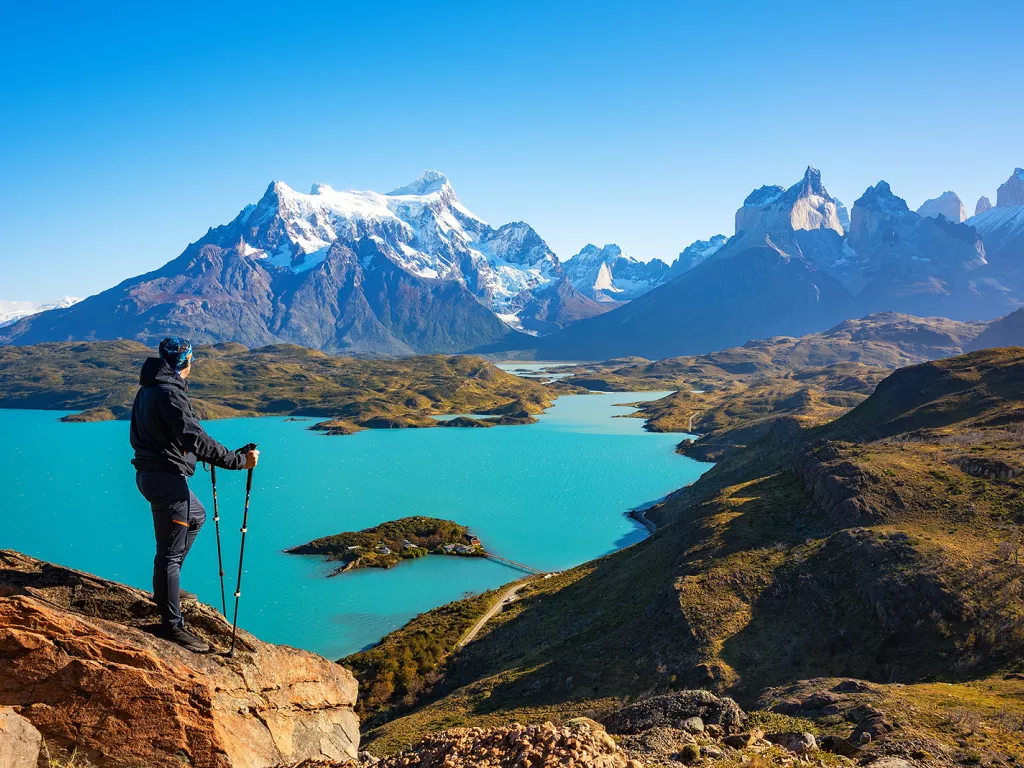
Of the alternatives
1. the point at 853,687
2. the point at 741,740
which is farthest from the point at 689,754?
the point at 853,687

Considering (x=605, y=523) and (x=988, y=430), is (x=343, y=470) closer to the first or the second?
(x=605, y=523)

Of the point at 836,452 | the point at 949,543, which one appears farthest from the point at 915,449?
the point at 949,543

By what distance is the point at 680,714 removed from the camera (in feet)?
64.2

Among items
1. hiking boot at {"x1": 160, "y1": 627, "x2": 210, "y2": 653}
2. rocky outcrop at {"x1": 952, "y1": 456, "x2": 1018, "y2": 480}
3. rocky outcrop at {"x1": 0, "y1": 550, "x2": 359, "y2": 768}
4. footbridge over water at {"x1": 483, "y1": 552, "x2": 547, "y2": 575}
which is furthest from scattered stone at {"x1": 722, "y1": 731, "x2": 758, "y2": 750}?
footbridge over water at {"x1": 483, "y1": 552, "x2": 547, "y2": 575}

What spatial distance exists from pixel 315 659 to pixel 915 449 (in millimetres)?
58974

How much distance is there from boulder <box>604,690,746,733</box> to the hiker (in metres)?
13.9

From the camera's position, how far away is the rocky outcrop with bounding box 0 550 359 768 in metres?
9.23

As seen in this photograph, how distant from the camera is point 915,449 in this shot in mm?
57844

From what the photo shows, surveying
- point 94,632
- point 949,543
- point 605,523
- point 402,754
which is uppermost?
point 94,632

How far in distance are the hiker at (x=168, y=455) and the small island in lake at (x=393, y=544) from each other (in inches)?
2827

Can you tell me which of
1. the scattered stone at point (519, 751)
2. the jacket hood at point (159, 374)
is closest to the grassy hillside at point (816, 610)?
the scattered stone at point (519, 751)

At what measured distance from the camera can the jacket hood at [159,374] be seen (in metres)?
10.2

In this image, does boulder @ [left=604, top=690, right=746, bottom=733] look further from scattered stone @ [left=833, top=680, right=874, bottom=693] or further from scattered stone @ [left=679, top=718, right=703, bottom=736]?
scattered stone @ [left=833, top=680, right=874, bottom=693]

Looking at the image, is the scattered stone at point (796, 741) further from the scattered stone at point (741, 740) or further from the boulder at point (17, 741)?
the boulder at point (17, 741)
